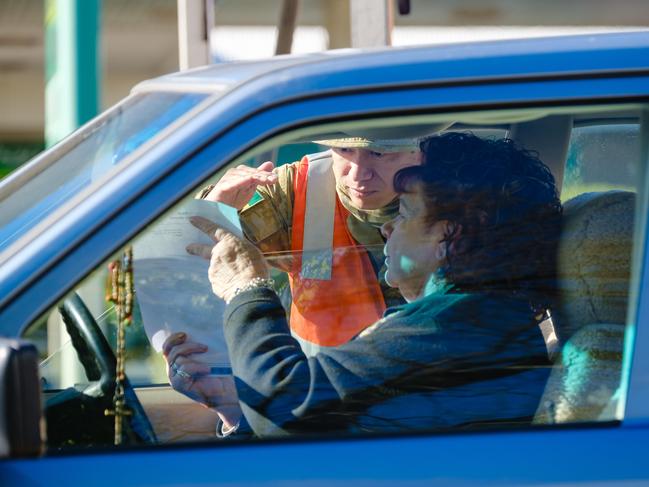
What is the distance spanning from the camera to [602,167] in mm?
1887

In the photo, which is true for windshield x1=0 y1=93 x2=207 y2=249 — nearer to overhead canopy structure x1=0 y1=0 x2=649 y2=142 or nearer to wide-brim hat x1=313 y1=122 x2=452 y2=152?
wide-brim hat x1=313 y1=122 x2=452 y2=152

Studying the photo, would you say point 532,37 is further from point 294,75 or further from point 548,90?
point 294,75

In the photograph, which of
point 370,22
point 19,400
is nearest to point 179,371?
point 19,400

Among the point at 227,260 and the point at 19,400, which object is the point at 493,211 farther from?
the point at 19,400

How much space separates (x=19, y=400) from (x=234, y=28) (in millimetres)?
6621

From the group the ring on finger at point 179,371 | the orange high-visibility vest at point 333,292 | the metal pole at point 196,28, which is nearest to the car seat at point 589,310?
the orange high-visibility vest at point 333,292

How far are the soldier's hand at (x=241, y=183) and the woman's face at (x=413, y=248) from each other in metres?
0.27

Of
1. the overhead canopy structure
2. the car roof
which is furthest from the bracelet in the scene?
the overhead canopy structure

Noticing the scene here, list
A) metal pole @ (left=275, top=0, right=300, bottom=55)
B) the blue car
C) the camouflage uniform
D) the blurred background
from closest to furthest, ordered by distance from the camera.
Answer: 1. the blue car
2. the camouflage uniform
3. metal pole @ (left=275, top=0, right=300, bottom=55)
4. the blurred background

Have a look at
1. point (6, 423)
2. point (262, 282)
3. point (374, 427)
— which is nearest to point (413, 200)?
point (262, 282)

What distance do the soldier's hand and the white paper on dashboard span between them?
0.17 feet

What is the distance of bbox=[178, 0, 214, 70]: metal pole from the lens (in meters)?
6.71

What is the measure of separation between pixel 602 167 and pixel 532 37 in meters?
0.29

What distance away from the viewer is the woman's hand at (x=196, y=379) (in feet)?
5.64
